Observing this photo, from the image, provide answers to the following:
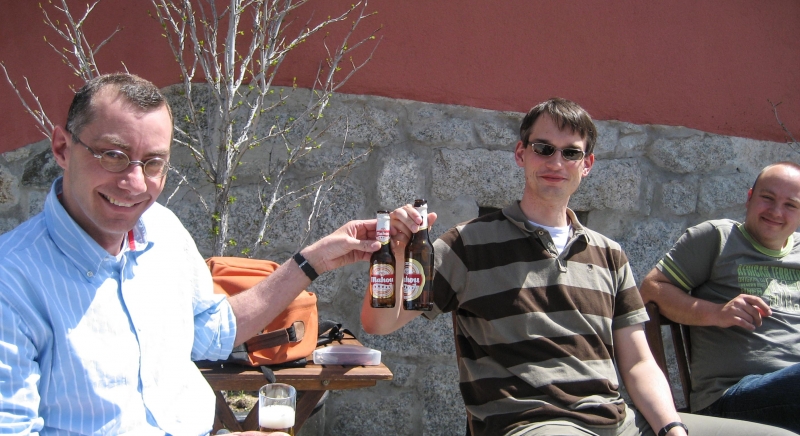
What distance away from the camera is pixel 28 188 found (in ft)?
10.3

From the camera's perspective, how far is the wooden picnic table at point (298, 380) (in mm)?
2348

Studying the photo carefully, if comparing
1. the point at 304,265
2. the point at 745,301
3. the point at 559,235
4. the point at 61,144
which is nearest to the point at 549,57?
the point at 559,235

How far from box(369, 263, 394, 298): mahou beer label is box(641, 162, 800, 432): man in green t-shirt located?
4.14 ft

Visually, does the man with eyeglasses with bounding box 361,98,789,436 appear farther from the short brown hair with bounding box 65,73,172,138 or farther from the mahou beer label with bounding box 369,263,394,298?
the short brown hair with bounding box 65,73,172,138

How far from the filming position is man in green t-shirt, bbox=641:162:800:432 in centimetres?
270

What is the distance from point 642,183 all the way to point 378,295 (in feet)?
6.82

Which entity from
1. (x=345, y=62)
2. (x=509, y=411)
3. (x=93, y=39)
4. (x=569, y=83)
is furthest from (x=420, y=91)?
(x=509, y=411)

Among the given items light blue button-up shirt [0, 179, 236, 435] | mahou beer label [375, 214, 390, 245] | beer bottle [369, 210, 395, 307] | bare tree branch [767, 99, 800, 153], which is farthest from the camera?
bare tree branch [767, 99, 800, 153]

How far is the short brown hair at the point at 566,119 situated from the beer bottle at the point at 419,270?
54 cm

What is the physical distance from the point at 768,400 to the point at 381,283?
5.10 ft

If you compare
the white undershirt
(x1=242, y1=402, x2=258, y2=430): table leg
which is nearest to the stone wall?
(x1=242, y1=402, x2=258, y2=430): table leg

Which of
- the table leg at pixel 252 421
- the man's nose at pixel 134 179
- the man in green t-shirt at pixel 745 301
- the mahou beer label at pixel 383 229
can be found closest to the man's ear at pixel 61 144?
the man's nose at pixel 134 179

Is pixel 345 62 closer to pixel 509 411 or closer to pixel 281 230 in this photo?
pixel 281 230

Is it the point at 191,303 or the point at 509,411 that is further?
the point at 509,411
